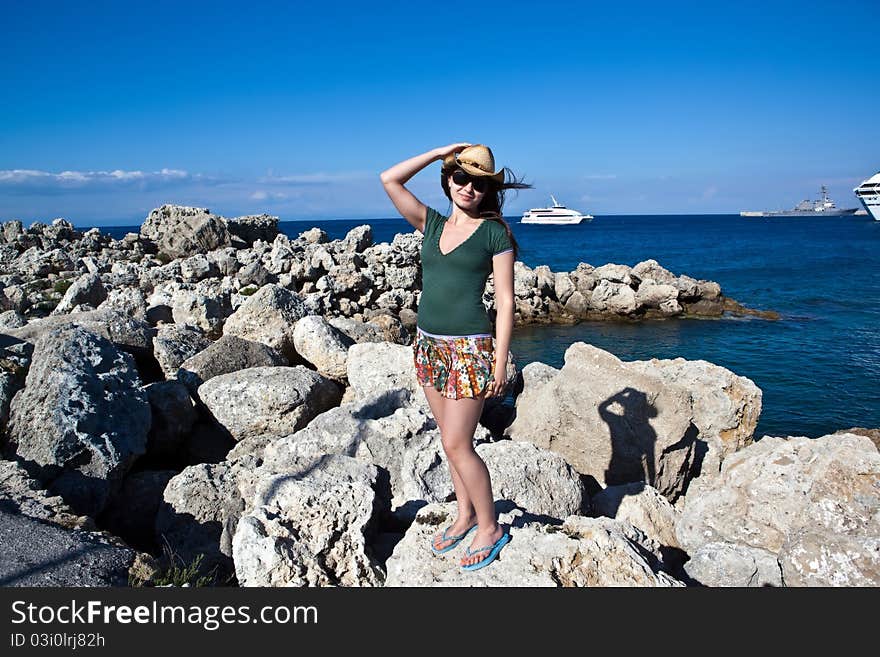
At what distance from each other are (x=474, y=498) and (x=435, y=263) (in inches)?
59.7

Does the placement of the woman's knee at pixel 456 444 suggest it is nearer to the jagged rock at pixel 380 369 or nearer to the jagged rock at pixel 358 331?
the jagged rock at pixel 380 369

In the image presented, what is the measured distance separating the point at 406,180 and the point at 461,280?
2.58ft

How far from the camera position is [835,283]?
38031 mm

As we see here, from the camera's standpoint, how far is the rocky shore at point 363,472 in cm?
394

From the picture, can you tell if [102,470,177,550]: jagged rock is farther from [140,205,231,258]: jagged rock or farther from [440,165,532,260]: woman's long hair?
[140,205,231,258]: jagged rock

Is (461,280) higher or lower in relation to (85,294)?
higher

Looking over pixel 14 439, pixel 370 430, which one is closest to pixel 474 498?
pixel 370 430

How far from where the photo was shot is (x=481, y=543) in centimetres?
372

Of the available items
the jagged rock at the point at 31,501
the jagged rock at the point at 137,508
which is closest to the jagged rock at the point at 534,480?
the jagged rock at the point at 31,501

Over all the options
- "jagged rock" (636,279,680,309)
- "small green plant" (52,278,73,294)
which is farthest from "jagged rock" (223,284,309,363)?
"jagged rock" (636,279,680,309)

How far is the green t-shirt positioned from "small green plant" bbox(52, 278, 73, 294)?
2194 centimetres

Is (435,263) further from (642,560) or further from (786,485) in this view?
(786,485)

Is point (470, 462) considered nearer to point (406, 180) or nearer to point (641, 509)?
point (406, 180)

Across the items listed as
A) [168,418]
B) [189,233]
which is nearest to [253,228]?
[189,233]
